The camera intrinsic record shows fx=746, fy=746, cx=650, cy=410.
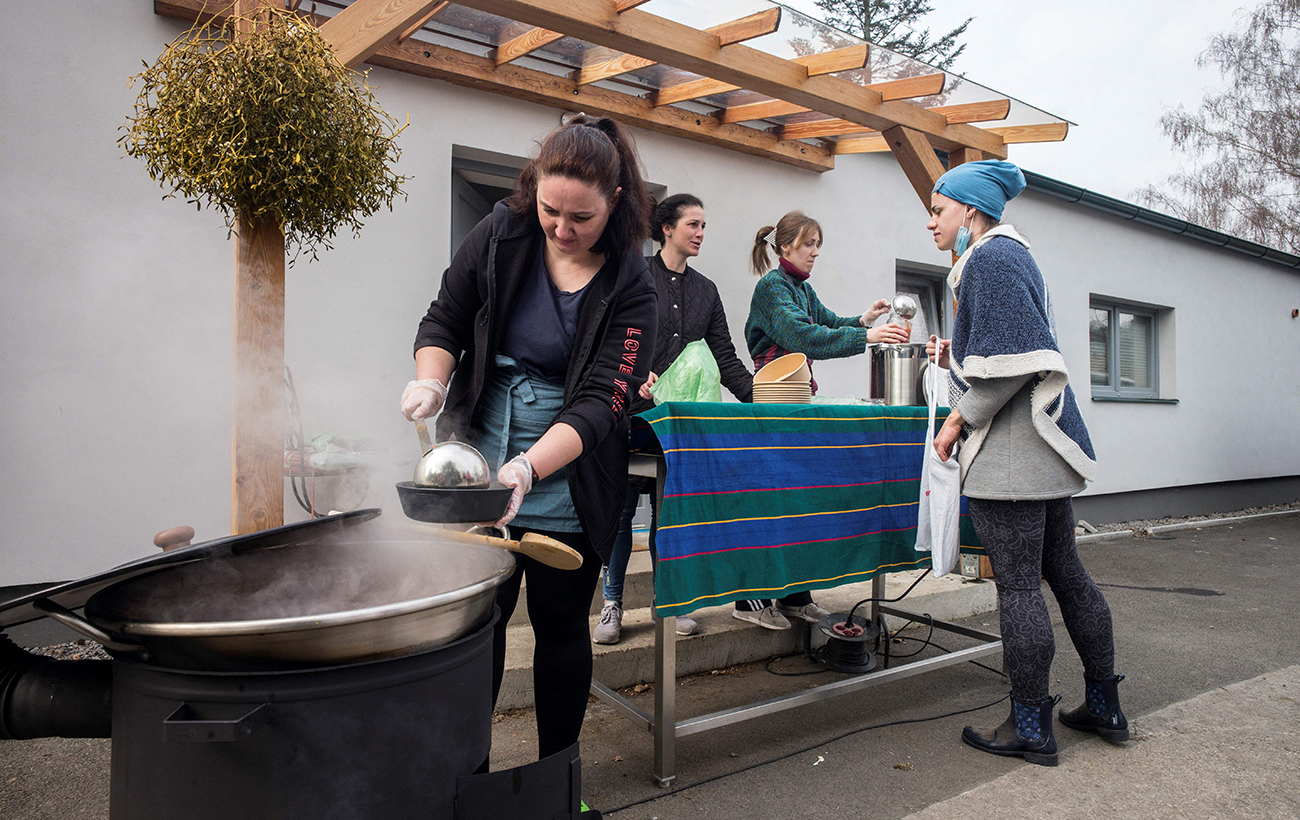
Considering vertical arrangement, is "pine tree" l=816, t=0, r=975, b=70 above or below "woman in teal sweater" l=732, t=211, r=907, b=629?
above

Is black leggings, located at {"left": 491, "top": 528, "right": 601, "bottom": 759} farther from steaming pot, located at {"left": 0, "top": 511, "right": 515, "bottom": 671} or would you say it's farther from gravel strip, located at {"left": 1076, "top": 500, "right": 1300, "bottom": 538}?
gravel strip, located at {"left": 1076, "top": 500, "right": 1300, "bottom": 538}

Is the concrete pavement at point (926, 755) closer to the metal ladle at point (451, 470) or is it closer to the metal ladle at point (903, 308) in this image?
the metal ladle at point (451, 470)

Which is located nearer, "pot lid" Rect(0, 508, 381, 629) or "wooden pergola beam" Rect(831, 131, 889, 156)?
"pot lid" Rect(0, 508, 381, 629)

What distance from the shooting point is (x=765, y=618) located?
12.3 feet

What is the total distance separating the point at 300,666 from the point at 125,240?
12.5 feet

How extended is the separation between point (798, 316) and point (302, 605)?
269cm

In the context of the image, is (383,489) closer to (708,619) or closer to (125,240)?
(708,619)

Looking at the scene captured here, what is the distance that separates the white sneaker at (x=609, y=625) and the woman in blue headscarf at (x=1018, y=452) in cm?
148

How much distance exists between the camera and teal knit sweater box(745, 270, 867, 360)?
346 cm

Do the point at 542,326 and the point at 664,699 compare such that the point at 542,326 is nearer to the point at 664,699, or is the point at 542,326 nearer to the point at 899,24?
the point at 664,699

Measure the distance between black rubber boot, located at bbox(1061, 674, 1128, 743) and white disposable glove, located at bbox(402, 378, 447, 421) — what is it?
104 inches

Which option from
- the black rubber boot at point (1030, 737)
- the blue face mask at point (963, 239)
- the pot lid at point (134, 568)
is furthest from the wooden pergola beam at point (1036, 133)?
the pot lid at point (134, 568)

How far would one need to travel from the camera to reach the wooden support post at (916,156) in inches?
185

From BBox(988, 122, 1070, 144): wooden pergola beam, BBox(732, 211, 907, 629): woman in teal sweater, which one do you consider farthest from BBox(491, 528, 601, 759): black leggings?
BBox(988, 122, 1070, 144): wooden pergola beam
